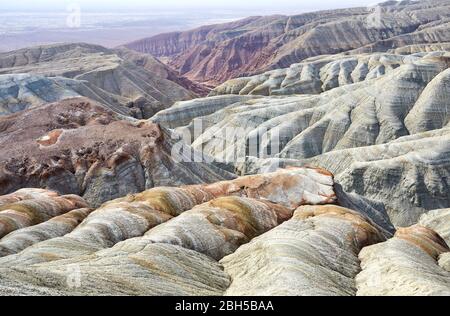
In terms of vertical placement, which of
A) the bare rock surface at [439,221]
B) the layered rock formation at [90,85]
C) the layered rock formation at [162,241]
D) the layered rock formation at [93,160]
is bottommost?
the layered rock formation at [90,85]

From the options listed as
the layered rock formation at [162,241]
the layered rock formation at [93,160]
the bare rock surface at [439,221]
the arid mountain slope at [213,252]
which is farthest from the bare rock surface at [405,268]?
the layered rock formation at [93,160]

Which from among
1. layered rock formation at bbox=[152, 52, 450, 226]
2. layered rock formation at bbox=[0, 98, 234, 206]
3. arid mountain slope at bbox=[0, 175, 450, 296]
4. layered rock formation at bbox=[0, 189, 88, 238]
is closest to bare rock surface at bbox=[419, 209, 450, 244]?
layered rock formation at bbox=[152, 52, 450, 226]

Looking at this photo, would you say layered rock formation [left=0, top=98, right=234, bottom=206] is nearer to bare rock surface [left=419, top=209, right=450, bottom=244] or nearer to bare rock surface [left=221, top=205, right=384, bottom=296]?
bare rock surface [left=221, top=205, right=384, bottom=296]

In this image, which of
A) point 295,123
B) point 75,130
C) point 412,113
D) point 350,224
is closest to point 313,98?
point 295,123

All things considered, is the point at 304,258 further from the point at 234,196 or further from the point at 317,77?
the point at 317,77

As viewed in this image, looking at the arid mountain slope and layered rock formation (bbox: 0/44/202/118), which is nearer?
the arid mountain slope

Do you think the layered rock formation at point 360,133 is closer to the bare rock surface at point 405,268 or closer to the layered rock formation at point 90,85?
the bare rock surface at point 405,268
